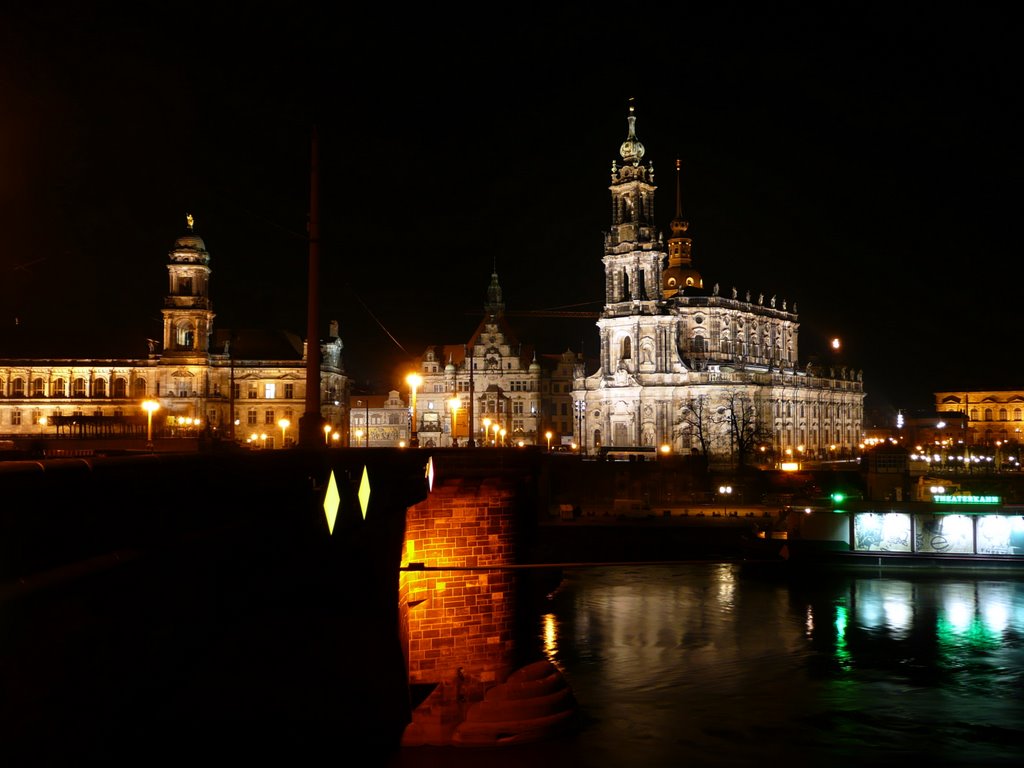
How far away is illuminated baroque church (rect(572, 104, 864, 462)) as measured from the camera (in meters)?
96.6

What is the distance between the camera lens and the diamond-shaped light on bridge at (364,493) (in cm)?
1313

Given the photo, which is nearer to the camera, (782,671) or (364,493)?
(364,493)

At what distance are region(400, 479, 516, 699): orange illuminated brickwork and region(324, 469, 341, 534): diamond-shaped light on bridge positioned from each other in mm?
5529

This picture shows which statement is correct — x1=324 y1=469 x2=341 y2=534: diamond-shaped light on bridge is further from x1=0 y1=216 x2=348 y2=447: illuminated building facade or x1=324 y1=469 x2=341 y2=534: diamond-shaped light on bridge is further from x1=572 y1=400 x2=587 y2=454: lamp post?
x1=572 y1=400 x2=587 y2=454: lamp post

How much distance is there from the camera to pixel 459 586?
58.3 feet

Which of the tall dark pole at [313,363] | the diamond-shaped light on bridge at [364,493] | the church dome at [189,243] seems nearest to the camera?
the diamond-shaped light on bridge at [364,493]

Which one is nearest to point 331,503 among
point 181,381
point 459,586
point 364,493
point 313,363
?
point 364,493

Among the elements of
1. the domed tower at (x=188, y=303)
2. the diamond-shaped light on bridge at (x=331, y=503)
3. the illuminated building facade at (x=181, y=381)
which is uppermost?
the domed tower at (x=188, y=303)

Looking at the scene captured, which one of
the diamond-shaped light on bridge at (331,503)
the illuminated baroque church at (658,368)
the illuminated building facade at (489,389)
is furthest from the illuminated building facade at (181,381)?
the diamond-shaped light on bridge at (331,503)

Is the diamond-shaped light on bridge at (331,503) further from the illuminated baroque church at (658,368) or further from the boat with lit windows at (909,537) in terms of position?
the illuminated baroque church at (658,368)

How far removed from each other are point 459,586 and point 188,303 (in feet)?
267

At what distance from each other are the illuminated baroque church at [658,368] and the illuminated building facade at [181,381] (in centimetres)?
3026

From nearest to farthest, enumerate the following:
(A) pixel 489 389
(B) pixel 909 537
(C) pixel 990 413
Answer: (B) pixel 909 537 → (A) pixel 489 389 → (C) pixel 990 413

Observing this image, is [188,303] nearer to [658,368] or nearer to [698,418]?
[658,368]
